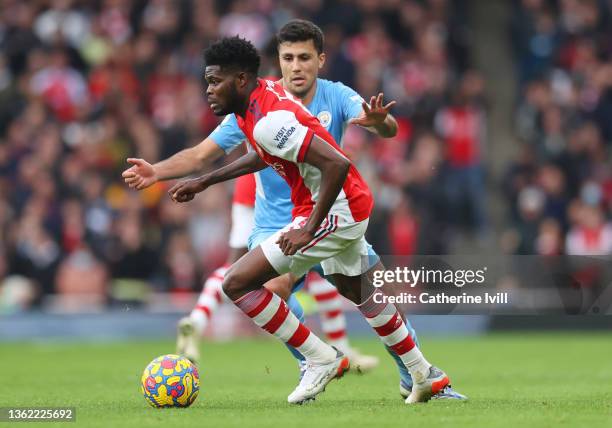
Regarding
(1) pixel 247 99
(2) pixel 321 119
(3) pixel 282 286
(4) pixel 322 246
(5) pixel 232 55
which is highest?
(5) pixel 232 55

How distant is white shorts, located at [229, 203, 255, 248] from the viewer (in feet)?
35.9

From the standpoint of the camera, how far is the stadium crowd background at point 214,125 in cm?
1758

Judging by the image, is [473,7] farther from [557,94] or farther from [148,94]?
[148,94]

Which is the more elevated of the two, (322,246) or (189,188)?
(189,188)

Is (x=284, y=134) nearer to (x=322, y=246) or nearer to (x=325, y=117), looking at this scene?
(x=322, y=246)

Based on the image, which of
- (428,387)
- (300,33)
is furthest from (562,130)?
(428,387)

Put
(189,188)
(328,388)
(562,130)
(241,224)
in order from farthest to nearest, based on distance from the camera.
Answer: (562,130) → (241,224) → (328,388) → (189,188)

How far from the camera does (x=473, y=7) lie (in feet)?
73.4

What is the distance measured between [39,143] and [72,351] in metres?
4.83

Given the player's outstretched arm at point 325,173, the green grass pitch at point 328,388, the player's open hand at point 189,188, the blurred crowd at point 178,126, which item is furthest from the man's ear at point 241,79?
the blurred crowd at point 178,126

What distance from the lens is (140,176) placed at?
7.97m

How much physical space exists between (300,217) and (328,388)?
228 centimetres

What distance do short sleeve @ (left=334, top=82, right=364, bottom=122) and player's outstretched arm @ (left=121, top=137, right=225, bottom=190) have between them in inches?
35.2

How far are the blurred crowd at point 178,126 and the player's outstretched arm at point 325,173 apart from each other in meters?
9.67
